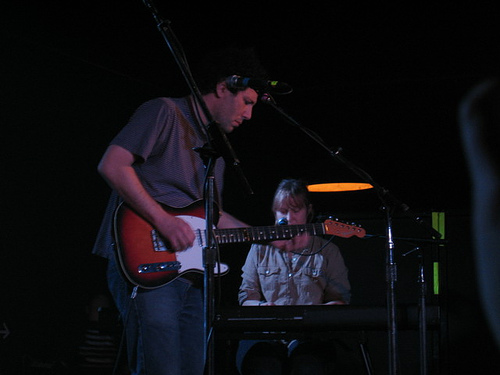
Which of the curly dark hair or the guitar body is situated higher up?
the curly dark hair

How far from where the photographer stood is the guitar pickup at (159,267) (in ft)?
7.58

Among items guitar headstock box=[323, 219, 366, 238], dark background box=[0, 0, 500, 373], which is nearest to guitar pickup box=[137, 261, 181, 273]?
guitar headstock box=[323, 219, 366, 238]

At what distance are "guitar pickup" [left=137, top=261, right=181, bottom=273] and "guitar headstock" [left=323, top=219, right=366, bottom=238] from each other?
4.19 feet

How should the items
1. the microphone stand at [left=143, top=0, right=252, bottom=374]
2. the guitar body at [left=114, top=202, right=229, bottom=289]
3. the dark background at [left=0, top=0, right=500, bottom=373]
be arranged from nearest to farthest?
1. the microphone stand at [left=143, top=0, right=252, bottom=374]
2. the guitar body at [left=114, top=202, right=229, bottom=289]
3. the dark background at [left=0, top=0, right=500, bottom=373]

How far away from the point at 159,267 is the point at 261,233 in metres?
0.71

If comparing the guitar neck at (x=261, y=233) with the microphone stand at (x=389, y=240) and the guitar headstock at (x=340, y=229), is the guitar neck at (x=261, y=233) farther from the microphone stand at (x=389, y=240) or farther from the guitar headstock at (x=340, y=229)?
the microphone stand at (x=389, y=240)

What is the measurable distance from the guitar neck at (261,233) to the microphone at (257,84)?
67 cm

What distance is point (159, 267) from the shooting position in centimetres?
236

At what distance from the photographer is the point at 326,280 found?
4328mm

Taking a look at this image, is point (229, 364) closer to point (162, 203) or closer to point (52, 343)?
point (162, 203)

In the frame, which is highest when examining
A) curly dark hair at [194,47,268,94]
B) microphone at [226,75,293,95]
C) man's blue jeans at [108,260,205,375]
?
curly dark hair at [194,47,268,94]

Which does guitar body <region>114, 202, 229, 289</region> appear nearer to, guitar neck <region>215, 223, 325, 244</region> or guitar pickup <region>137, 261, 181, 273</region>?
guitar pickup <region>137, 261, 181, 273</region>

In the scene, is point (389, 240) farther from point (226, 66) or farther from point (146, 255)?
point (146, 255)

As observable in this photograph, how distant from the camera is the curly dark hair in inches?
105
